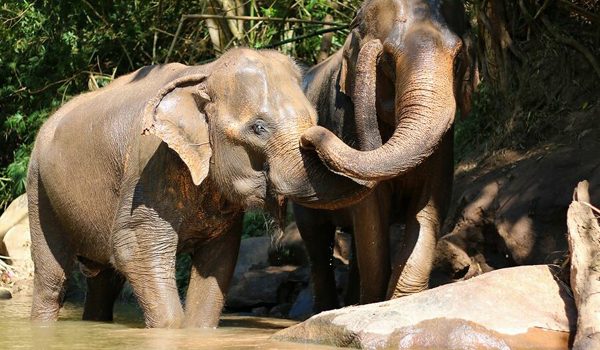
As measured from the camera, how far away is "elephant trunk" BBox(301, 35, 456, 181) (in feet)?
23.0

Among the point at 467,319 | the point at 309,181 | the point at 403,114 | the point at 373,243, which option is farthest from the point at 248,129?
the point at 467,319

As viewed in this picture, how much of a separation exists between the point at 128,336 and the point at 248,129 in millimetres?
1465

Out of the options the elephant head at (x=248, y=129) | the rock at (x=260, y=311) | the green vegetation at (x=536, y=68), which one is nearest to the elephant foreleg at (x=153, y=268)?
the elephant head at (x=248, y=129)

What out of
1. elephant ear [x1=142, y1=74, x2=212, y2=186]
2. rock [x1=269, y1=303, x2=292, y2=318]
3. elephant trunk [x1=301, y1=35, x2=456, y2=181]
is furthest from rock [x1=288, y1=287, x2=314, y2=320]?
elephant ear [x1=142, y1=74, x2=212, y2=186]

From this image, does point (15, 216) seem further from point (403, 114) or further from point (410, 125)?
point (410, 125)

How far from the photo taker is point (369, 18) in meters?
8.56

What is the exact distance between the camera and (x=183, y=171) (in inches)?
319

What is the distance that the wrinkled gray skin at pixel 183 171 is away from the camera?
297 inches

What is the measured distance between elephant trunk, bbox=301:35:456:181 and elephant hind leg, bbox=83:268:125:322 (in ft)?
9.51

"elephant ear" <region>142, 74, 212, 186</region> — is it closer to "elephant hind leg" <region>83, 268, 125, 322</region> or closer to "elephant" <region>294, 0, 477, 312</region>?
"elephant" <region>294, 0, 477, 312</region>

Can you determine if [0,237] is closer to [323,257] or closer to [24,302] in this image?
[24,302]

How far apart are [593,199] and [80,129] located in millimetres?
3874

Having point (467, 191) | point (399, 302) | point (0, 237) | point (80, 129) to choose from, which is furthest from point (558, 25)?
point (0, 237)

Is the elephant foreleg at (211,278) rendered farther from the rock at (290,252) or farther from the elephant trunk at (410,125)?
the rock at (290,252)
